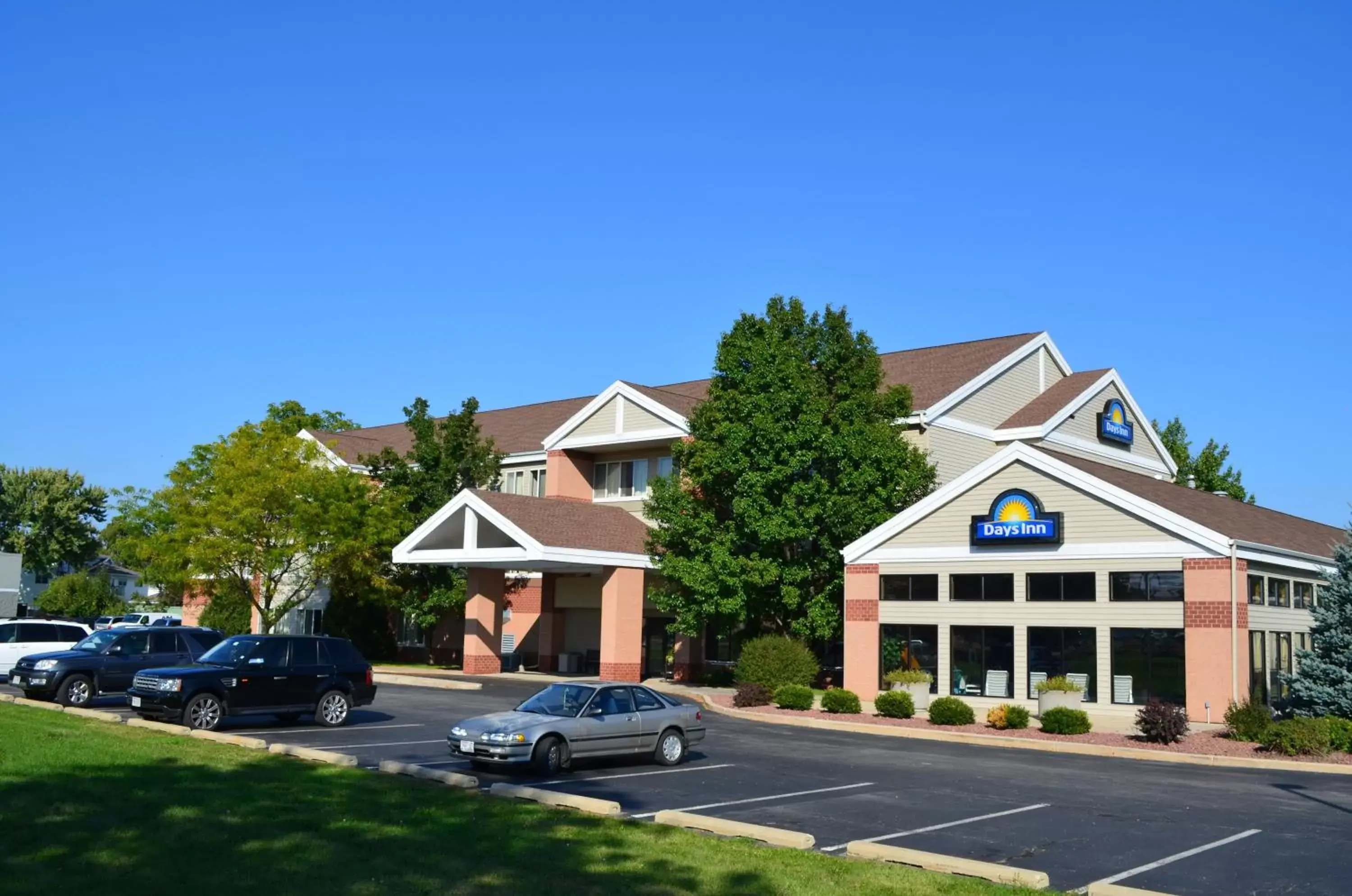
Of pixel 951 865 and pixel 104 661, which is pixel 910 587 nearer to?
pixel 104 661

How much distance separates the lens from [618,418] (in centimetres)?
4453

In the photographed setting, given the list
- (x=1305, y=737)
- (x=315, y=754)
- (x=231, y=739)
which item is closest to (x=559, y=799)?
(x=315, y=754)

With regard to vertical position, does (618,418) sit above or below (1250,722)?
above

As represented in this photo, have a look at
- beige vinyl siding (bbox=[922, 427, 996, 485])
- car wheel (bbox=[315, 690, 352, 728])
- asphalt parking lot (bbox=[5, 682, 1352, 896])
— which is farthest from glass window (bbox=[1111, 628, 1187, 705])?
car wheel (bbox=[315, 690, 352, 728])

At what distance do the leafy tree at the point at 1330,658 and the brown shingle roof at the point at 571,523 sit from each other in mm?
20152

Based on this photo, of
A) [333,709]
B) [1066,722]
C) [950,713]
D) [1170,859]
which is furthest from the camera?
[950,713]

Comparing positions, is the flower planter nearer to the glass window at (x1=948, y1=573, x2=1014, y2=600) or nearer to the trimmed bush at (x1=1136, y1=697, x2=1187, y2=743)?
the glass window at (x1=948, y1=573, x2=1014, y2=600)

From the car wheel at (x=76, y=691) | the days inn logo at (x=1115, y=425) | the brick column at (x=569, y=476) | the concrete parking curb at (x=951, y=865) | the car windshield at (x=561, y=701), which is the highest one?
the days inn logo at (x=1115, y=425)

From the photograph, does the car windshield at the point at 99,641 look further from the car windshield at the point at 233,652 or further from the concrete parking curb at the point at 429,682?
the concrete parking curb at the point at 429,682

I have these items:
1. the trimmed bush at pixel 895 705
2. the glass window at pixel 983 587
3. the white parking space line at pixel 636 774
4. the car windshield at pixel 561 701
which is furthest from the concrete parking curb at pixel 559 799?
the glass window at pixel 983 587

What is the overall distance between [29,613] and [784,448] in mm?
53982

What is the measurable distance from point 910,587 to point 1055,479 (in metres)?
4.86

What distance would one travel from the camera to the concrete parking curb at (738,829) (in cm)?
1217

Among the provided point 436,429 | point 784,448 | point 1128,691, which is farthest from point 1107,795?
point 436,429
